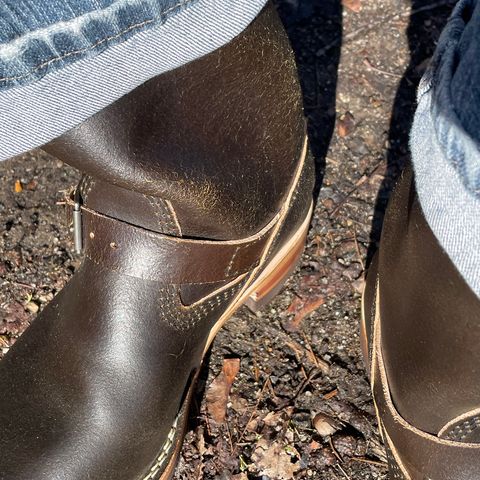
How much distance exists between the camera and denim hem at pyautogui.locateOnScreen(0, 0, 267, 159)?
914mm

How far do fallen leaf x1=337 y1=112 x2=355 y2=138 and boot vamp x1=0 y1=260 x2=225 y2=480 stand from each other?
835mm

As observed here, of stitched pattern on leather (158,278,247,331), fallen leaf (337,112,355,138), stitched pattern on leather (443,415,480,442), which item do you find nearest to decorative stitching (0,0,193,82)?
stitched pattern on leather (158,278,247,331)

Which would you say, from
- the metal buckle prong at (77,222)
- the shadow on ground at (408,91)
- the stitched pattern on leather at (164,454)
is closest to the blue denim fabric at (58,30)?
the metal buckle prong at (77,222)

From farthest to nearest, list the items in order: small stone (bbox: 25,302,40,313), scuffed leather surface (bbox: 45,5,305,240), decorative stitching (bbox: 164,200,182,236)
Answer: small stone (bbox: 25,302,40,313) → decorative stitching (bbox: 164,200,182,236) → scuffed leather surface (bbox: 45,5,305,240)

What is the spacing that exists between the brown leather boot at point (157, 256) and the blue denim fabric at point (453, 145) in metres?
0.37

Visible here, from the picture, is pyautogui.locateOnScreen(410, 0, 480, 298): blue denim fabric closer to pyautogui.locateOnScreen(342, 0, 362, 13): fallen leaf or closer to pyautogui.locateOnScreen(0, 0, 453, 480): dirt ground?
pyautogui.locateOnScreen(0, 0, 453, 480): dirt ground

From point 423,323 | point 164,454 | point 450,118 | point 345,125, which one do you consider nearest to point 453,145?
point 450,118

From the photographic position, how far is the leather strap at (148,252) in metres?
1.30

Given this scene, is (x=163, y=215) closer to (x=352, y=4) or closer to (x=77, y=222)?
(x=77, y=222)

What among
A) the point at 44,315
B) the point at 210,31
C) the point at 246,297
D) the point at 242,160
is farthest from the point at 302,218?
the point at 210,31

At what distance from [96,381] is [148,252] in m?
0.32

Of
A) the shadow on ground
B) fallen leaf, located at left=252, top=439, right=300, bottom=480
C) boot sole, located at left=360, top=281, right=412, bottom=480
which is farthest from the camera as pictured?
the shadow on ground

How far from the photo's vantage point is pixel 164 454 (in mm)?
1582

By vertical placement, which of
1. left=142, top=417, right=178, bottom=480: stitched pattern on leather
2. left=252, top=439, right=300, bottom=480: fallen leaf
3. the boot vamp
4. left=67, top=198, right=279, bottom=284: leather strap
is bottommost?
left=252, top=439, right=300, bottom=480: fallen leaf
